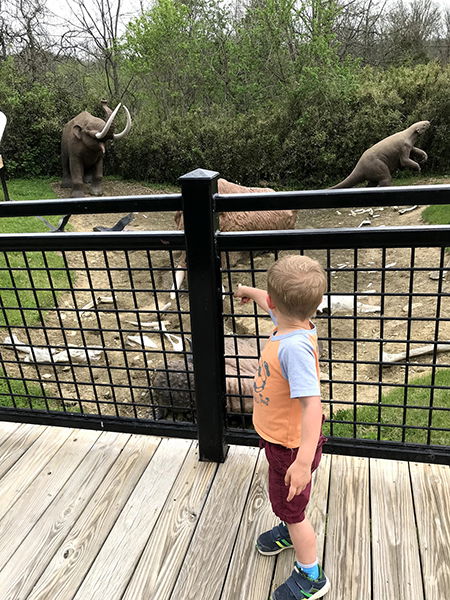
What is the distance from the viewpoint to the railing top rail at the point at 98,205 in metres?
1.51

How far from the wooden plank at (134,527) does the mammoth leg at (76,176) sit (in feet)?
28.8

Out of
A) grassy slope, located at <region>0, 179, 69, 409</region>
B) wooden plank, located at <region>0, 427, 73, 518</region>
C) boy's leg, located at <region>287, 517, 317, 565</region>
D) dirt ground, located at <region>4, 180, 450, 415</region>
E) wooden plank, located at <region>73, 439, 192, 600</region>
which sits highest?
boy's leg, located at <region>287, 517, 317, 565</region>

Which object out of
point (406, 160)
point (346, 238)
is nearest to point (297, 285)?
point (346, 238)

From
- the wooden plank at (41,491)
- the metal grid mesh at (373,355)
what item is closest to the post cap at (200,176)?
the metal grid mesh at (373,355)

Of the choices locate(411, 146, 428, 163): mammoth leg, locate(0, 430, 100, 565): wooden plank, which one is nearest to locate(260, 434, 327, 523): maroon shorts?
locate(0, 430, 100, 565): wooden plank

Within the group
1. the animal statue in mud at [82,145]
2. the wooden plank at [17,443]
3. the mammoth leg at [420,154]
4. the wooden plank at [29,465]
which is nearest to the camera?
the wooden plank at [29,465]

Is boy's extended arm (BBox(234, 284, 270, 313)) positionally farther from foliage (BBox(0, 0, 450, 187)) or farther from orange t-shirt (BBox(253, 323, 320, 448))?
foliage (BBox(0, 0, 450, 187))

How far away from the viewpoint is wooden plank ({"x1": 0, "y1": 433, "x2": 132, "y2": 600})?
139cm

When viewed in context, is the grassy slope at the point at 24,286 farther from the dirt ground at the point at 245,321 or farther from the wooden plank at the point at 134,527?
the wooden plank at the point at 134,527

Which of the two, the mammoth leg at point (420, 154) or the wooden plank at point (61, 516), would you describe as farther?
the mammoth leg at point (420, 154)

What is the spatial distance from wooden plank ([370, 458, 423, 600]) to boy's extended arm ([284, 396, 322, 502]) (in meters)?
0.47

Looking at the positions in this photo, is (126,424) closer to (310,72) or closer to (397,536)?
(397,536)

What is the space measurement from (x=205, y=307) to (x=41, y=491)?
2.95ft

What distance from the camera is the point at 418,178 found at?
32.3ft
